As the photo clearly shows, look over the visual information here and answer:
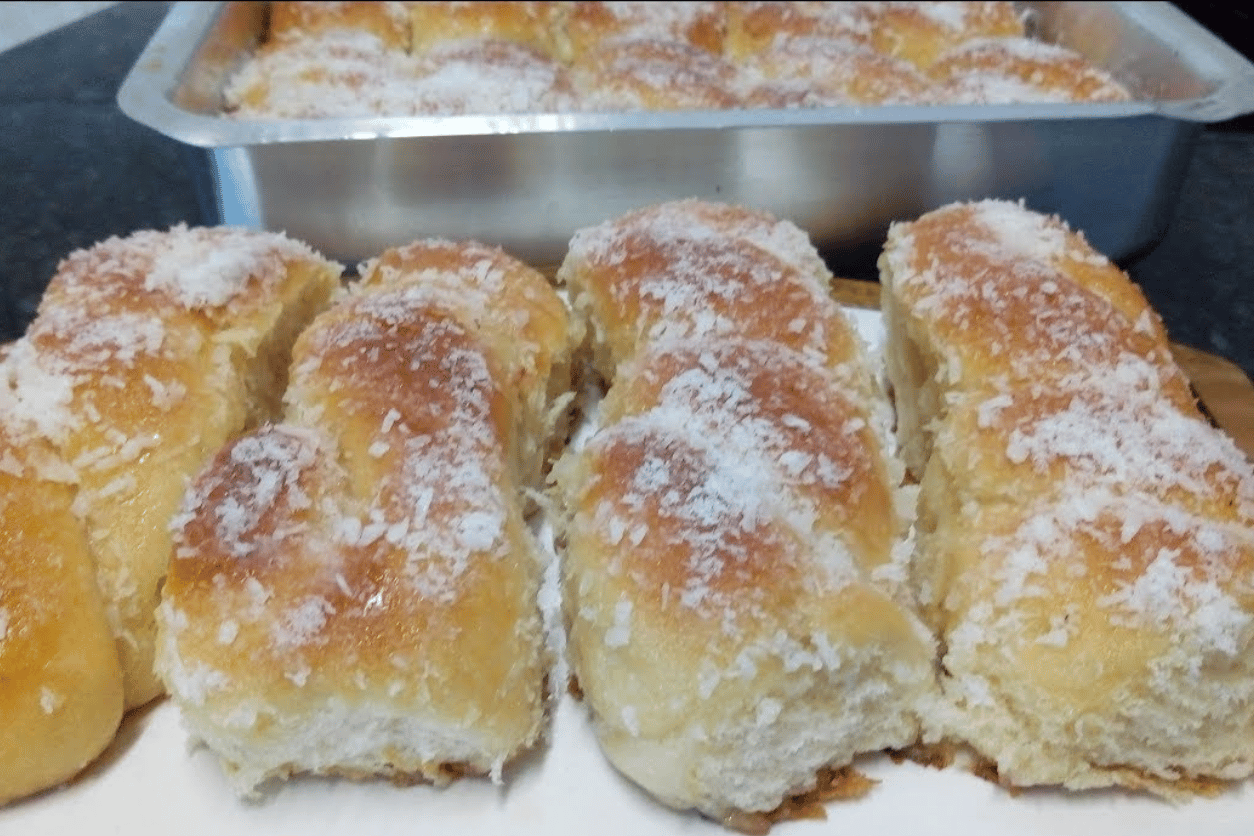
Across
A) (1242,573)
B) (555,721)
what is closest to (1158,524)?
(1242,573)

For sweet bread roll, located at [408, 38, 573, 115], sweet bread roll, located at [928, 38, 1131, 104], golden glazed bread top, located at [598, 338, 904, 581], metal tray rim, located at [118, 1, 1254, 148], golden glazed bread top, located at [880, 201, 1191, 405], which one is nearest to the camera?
golden glazed bread top, located at [598, 338, 904, 581]

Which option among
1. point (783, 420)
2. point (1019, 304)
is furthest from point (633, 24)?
point (783, 420)

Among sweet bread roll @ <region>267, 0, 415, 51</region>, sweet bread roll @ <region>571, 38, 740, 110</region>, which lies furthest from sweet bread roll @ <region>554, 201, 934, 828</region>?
sweet bread roll @ <region>267, 0, 415, 51</region>

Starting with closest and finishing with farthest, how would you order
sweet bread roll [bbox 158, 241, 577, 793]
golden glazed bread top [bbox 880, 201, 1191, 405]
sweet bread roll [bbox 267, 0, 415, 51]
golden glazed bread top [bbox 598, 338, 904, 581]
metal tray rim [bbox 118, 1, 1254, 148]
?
sweet bread roll [bbox 158, 241, 577, 793] < golden glazed bread top [bbox 598, 338, 904, 581] < golden glazed bread top [bbox 880, 201, 1191, 405] < metal tray rim [bbox 118, 1, 1254, 148] < sweet bread roll [bbox 267, 0, 415, 51]

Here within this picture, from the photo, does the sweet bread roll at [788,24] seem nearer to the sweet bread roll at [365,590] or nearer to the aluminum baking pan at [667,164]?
the aluminum baking pan at [667,164]

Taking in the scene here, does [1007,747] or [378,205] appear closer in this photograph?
[1007,747]

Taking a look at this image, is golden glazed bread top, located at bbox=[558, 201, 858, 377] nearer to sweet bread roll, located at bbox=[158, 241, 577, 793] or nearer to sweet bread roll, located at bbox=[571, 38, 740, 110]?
sweet bread roll, located at bbox=[158, 241, 577, 793]

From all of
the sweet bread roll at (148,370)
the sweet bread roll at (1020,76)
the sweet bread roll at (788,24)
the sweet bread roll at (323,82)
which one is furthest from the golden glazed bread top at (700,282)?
the sweet bread roll at (788,24)

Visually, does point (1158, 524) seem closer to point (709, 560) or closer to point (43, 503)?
point (709, 560)
